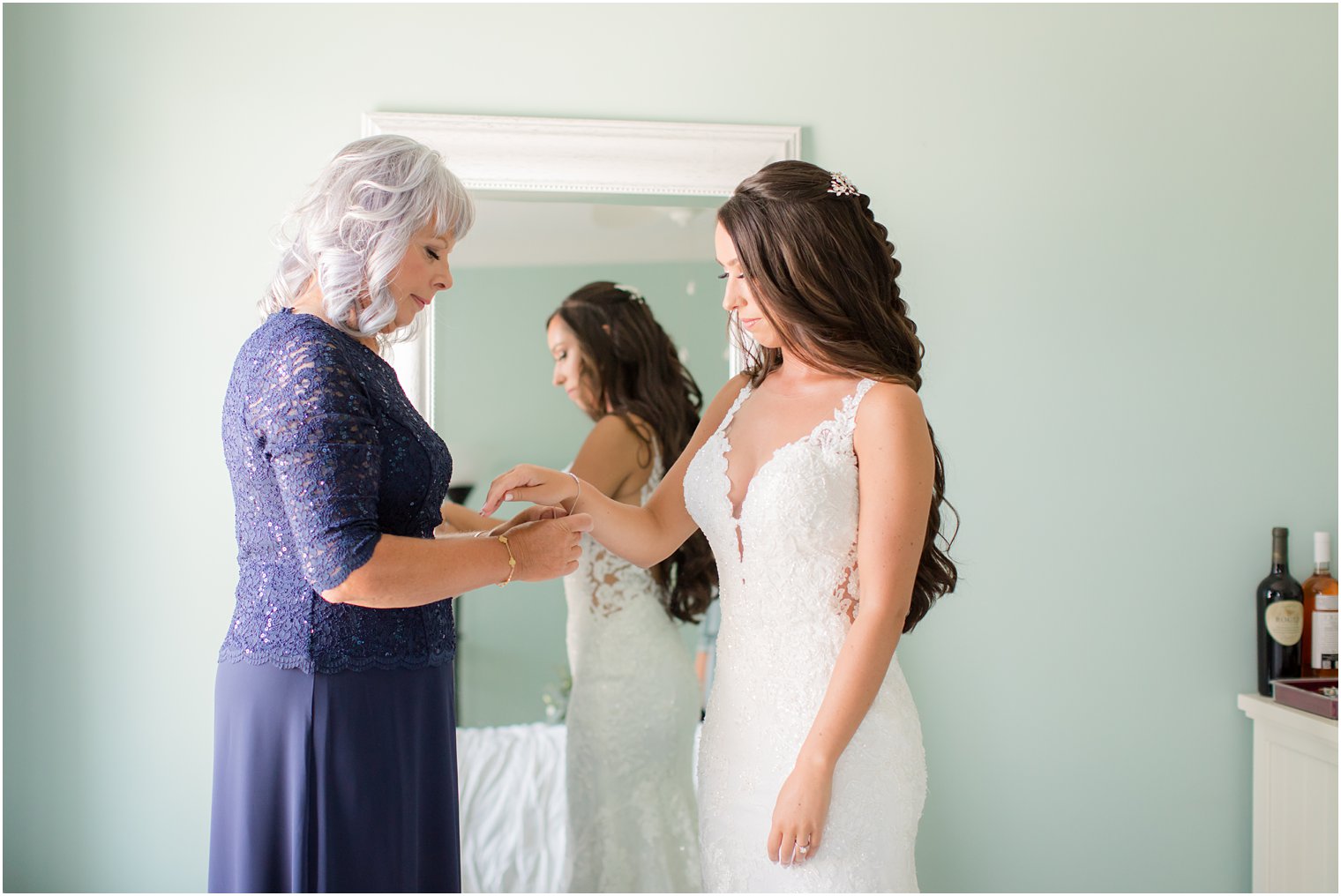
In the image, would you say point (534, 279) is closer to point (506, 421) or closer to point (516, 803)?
A: point (506, 421)

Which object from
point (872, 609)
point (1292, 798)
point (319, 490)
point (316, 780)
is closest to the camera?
point (319, 490)

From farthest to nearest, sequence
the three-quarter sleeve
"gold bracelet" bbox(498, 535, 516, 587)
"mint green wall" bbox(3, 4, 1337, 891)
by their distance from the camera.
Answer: "mint green wall" bbox(3, 4, 1337, 891)
"gold bracelet" bbox(498, 535, 516, 587)
the three-quarter sleeve

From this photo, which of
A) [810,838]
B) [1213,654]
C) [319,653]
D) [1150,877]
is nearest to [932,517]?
[810,838]

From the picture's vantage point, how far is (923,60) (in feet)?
7.51

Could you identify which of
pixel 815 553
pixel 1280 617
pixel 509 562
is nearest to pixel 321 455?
pixel 509 562

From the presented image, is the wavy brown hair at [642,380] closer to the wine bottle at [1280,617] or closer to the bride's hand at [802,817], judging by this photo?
the bride's hand at [802,817]

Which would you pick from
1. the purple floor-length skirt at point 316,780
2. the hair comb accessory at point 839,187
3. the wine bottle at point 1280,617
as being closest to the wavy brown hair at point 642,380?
the hair comb accessory at point 839,187

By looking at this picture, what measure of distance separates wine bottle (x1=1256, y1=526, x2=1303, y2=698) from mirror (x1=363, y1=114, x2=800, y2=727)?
1377mm

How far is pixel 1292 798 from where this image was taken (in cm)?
229

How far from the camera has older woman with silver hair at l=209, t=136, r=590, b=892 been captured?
1258 mm

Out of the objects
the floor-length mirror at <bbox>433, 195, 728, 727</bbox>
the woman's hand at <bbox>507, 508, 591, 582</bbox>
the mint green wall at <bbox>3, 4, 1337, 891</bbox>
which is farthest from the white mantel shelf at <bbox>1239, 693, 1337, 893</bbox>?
the woman's hand at <bbox>507, 508, 591, 582</bbox>

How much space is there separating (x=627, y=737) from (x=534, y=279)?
990 mm

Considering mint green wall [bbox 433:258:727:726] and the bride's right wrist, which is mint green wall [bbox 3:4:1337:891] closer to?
mint green wall [bbox 433:258:727:726]

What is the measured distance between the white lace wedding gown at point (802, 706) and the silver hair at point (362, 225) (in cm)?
62
